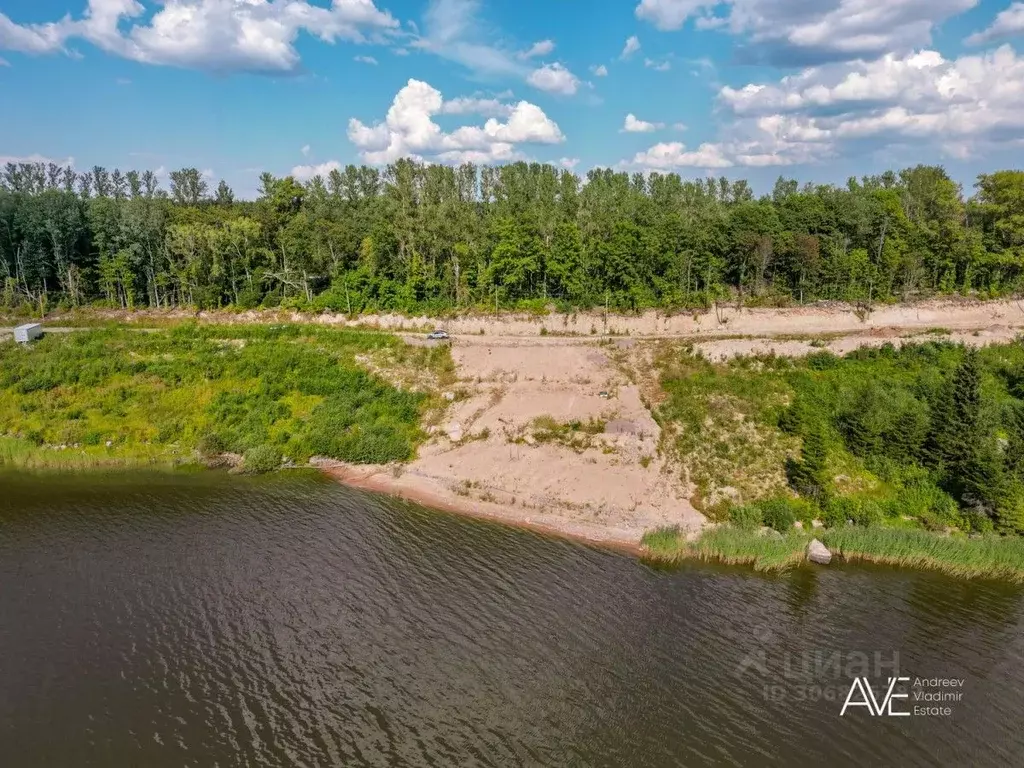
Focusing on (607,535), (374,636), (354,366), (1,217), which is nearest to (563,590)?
(607,535)

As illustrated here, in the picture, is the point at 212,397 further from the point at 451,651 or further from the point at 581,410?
the point at 451,651

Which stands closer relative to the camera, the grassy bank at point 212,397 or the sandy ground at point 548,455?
the sandy ground at point 548,455

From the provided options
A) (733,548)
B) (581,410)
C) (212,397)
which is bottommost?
(733,548)

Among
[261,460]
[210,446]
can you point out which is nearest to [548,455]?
[261,460]

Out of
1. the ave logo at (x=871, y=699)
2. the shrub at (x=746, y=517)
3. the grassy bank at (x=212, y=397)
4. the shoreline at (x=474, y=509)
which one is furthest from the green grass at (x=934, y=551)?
the grassy bank at (x=212, y=397)

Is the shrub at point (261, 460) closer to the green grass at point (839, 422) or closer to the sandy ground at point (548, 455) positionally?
the sandy ground at point (548, 455)

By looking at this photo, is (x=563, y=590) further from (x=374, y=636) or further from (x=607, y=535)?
(x=374, y=636)
